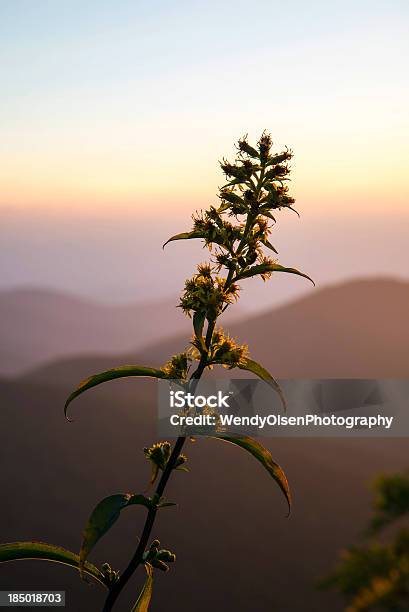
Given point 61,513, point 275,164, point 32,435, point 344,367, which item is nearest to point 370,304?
point 344,367

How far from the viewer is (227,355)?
158 inches

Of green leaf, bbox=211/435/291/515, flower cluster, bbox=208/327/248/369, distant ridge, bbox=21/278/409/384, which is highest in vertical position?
distant ridge, bbox=21/278/409/384

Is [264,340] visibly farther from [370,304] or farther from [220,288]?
[220,288]

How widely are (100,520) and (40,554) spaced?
0.51 meters

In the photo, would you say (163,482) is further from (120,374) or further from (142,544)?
(120,374)

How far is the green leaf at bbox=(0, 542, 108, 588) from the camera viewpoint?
3684mm

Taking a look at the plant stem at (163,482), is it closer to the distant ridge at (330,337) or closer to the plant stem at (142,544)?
the plant stem at (142,544)

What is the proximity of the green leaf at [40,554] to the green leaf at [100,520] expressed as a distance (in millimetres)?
230

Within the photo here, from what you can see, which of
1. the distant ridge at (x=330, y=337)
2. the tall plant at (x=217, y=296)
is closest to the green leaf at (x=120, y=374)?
the tall plant at (x=217, y=296)

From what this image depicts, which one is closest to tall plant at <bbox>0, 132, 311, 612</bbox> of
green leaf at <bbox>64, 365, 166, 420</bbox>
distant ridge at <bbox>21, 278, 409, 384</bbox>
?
green leaf at <bbox>64, 365, 166, 420</bbox>

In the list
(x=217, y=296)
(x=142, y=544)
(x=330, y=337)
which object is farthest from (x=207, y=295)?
(x=330, y=337)

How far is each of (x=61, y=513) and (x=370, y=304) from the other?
51861mm

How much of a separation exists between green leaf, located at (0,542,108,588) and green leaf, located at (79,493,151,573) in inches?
9.0

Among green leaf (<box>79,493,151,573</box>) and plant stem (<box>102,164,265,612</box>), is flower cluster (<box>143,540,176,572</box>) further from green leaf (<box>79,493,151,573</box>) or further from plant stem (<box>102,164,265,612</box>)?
green leaf (<box>79,493,151,573</box>)
